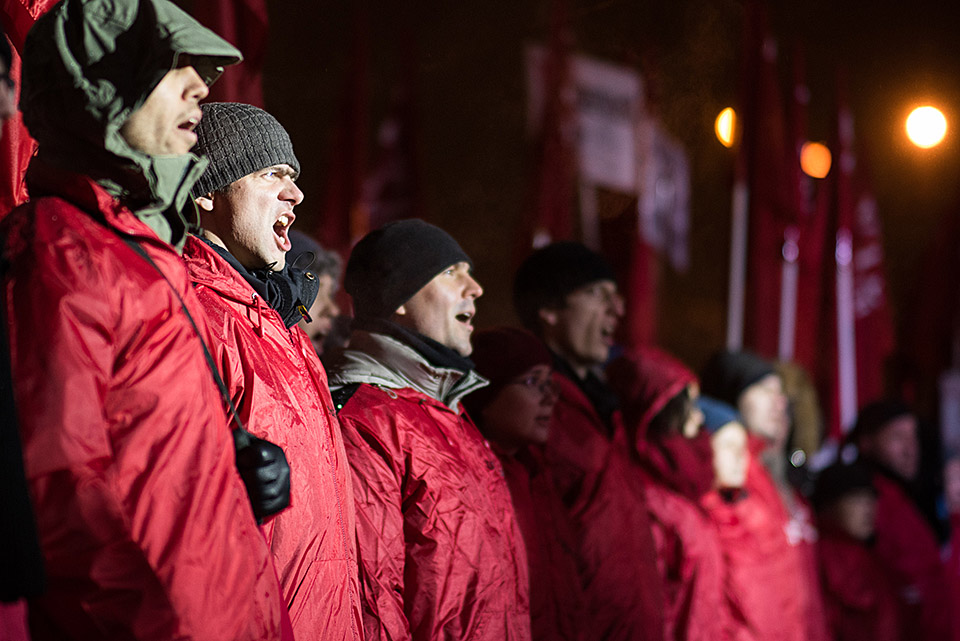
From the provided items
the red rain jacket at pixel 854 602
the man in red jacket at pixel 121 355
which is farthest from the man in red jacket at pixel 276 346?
the red rain jacket at pixel 854 602

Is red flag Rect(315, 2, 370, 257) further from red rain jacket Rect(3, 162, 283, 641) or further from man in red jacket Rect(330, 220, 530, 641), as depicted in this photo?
red rain jacket Rect(3, 162, 283, 641)

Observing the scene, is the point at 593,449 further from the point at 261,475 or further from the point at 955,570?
the point at 955,570

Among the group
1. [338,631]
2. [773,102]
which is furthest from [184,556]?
[773,102]

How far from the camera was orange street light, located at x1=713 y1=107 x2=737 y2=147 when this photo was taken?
8.42m

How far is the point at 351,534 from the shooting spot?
2.36 metres

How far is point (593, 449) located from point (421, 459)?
1.30 meters

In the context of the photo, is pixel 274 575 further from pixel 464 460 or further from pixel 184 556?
pixel 464 460

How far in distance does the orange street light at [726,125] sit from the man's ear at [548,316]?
4.60 meters

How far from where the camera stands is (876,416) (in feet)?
23.6

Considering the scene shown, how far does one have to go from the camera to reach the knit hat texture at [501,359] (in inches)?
144

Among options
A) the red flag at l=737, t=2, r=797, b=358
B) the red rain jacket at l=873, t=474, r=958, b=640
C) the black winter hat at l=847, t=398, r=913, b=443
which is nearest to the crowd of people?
the red rain jacket at l=873, t=474, r=958, b=640

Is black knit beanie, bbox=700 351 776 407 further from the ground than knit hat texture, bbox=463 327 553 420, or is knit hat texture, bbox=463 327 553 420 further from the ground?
knit hat texture, bbox=463 327 553 420

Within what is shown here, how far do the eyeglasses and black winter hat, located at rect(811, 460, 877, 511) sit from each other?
3.24m

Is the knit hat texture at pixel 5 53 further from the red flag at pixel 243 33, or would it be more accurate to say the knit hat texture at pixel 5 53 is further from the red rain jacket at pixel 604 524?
the red rain jacket at pixel 604 524
